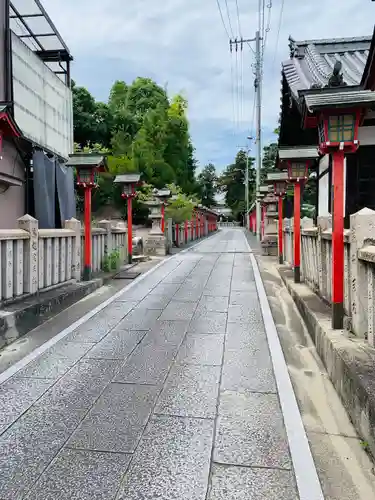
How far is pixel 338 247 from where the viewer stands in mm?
4902

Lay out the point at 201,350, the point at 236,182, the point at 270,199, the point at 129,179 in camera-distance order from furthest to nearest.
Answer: the point at 236,182 < the point at 270,199 < the point at 129,179 < the point at 201,350

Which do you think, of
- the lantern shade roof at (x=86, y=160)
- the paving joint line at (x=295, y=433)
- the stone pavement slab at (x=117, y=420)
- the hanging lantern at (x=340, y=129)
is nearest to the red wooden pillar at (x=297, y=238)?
the paving joint line at (x=295, y=433)

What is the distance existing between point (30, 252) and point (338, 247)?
4.63 metres

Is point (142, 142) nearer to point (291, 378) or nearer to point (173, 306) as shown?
point (173, 306)

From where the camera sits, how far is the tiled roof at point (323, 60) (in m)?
9.11

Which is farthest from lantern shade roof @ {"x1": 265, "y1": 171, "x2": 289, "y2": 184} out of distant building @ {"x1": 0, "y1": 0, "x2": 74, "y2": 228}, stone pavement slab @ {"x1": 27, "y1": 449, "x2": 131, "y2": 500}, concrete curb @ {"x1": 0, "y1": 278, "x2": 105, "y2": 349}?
stone pavement slab @ {"x1": 27, "y1": 449, "x2": 131, "y2": 500}

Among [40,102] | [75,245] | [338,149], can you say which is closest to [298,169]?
[338,149]

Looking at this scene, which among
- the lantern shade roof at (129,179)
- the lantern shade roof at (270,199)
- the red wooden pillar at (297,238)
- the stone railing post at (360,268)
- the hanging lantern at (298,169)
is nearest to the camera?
the stone railing post at (360,268)

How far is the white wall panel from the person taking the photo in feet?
38.2

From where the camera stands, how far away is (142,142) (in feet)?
92.3

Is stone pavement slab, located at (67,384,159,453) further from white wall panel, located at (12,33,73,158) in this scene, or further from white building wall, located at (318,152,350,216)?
white wall panel, located at (12,33,73,158)

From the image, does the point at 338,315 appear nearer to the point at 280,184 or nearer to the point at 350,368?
the point at 350,368

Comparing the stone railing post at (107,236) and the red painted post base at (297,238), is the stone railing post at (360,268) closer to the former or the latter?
the red painted post base at (297,238)

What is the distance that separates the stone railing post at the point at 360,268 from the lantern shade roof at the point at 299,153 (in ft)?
16.4
